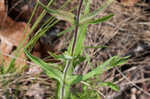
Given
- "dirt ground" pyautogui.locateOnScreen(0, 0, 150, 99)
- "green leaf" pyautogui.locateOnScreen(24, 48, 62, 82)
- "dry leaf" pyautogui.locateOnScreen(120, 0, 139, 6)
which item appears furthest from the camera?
"dry leaf" pyautogui.locateOnScreen(120, 0, 139, 6)

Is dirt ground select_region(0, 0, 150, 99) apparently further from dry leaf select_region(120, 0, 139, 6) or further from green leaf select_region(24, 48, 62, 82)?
green leaf select_region(24, 48, 62, 82)

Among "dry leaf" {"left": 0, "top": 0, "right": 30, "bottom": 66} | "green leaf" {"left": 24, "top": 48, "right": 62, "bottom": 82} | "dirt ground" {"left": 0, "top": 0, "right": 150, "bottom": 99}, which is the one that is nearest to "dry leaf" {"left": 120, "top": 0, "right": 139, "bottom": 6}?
"dirt ground" {"left": 0, "top": 0, "right": 150, "bottom": 99}

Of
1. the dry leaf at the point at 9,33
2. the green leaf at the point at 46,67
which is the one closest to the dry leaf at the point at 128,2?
the dry leaf at the point at 9,33

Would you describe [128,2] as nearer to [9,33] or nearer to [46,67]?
[9,33]

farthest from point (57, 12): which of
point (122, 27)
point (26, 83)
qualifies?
point (122, 27)

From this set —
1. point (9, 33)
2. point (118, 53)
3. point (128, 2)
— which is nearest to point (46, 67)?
point (9, 33)

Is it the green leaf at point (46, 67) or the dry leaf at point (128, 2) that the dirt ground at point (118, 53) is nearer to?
the dry leaf at point (128, 2)

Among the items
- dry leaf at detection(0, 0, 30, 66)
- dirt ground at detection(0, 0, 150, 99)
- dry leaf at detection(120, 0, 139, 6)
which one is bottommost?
dirt ground at detection(0, 0, 150, 99)
